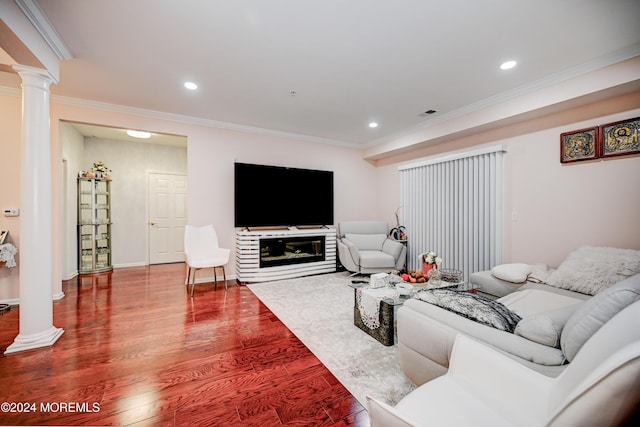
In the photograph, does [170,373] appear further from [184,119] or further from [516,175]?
[516,175]

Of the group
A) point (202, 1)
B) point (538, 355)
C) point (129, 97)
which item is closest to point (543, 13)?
point (538, 355)

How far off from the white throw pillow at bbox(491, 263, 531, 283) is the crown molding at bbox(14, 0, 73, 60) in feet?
15.4

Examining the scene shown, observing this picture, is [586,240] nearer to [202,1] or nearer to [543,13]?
[543,13]

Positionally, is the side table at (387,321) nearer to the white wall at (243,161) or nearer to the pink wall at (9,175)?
the white wall at (243,161)

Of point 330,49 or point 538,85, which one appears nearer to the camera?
point 330,49

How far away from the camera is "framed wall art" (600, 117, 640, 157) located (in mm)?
2609

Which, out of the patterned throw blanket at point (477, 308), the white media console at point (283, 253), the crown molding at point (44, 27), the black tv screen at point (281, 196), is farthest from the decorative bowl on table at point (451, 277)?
the crown molding at point (44, 27)

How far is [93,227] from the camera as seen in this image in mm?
4984

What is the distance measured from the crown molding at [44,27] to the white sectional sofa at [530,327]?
A: 11.0 ft

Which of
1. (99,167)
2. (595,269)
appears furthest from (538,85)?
(99,167)

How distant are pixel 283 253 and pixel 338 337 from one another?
2474 millimetres

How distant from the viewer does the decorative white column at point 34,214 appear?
89.0 inches

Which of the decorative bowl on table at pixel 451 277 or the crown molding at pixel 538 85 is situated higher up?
the crown molding at pixel 538 85

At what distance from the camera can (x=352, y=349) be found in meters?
2.22
